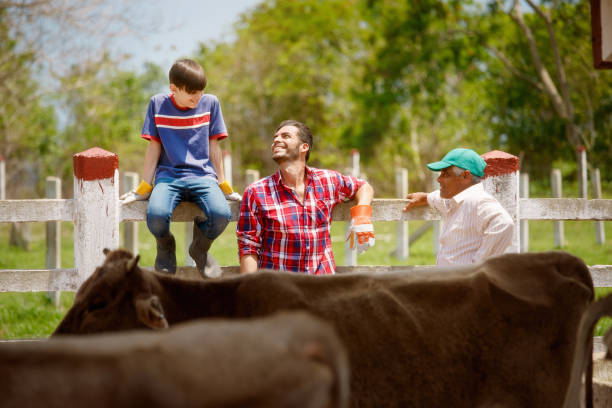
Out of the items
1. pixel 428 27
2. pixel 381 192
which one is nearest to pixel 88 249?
pixel 428 27

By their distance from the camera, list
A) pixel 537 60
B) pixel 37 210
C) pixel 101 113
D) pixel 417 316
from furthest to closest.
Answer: pixel 101 113 < pixel 537 60 < pixel 37 210 < pixel 417 316

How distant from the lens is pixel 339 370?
142 cm

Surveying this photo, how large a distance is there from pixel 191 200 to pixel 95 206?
23.2 inches

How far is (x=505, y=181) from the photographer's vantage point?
435 cm

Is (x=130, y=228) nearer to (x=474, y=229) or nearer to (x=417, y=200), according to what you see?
(x=417, y=200)

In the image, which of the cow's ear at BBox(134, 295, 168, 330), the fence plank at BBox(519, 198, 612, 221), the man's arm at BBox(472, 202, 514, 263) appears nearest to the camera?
the cow's ear at BBox(134, 295, 168, 330)

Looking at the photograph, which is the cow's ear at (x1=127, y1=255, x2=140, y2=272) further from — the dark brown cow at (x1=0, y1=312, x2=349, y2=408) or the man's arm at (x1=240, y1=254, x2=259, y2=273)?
the man's arm at (x1=240, y1=254, x2=259, y2=273)

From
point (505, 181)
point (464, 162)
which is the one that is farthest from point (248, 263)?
point (505, 181)

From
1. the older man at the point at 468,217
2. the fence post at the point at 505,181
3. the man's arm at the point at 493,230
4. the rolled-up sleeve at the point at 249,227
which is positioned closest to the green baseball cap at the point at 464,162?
the older man at the point at 468,217

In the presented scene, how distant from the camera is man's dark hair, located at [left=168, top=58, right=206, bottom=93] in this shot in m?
3.82

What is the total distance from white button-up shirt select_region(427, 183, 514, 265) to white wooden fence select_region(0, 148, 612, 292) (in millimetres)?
569

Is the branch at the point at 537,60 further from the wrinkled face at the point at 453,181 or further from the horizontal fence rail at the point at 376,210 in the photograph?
the wrinkled face at the point at 453,181

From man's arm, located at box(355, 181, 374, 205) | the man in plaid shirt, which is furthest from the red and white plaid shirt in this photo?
man's arm, located at box(355, 181, 374, 205)

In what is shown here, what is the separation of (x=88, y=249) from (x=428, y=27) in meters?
14.8
